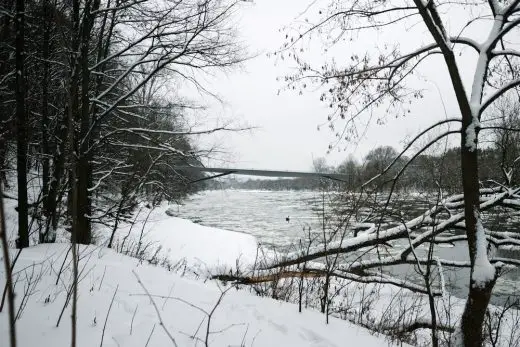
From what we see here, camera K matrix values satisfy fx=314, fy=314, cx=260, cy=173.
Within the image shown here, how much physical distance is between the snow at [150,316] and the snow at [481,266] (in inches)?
53.8

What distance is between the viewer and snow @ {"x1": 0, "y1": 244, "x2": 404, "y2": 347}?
8.04 feet

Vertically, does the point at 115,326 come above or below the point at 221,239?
above

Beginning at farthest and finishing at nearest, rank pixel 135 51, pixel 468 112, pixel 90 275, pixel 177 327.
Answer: pixel 135 51
pixel 468 112
pixel 90 275
pixel 177 327

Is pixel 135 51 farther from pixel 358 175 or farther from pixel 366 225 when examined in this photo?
pixel 366 225

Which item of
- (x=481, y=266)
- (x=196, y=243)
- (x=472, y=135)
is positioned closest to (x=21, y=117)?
(x=472, y=135)

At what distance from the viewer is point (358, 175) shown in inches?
219

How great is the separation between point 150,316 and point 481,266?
380 cm

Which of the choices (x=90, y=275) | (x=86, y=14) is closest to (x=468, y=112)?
(x=90, y=275)

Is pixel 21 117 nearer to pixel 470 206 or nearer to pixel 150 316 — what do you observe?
pixel 150 316

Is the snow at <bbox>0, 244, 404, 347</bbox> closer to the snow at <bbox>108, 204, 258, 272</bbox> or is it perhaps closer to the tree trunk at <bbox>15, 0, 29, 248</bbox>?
the tree trunk at <bbox>15, 0, 29, 248</bbox>

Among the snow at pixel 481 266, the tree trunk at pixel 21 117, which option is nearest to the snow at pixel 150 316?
the tree trunk at pixel 21 117

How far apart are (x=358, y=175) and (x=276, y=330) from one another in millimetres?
3214

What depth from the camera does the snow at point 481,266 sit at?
146 inches

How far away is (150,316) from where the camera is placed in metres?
2.93
